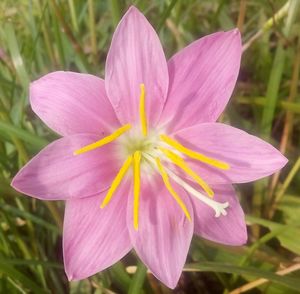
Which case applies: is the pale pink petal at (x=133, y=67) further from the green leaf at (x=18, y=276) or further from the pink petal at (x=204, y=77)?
the green leaf at (x=18, y=276)

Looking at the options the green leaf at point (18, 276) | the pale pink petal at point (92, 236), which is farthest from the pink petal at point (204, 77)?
the green leaf at point (18, 276)

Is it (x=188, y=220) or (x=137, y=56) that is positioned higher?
(x=137, y=56)

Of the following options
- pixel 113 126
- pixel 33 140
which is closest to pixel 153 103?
pixel 113 126

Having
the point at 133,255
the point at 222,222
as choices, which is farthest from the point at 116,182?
the point at 133,255

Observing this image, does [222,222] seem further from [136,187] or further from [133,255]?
[133,255]

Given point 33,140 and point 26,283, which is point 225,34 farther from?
point 26,283

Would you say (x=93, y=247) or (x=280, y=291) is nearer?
(x=93, y=247)
